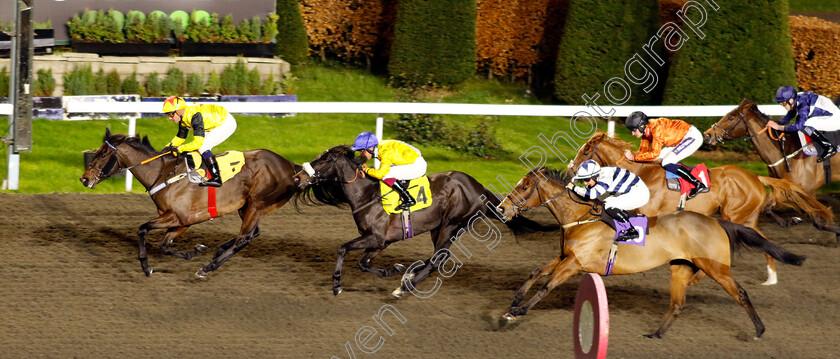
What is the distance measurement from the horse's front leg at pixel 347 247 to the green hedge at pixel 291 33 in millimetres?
6083

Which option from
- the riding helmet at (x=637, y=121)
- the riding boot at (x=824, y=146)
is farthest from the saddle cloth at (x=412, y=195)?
the riding boot at (x=824, y=146)

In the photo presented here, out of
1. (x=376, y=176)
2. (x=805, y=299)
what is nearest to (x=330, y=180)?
(x=376, y=176)

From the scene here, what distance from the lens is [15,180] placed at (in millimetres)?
8555

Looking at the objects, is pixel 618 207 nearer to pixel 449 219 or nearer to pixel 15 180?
pixel 449 219

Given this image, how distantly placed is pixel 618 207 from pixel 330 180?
1978 mm

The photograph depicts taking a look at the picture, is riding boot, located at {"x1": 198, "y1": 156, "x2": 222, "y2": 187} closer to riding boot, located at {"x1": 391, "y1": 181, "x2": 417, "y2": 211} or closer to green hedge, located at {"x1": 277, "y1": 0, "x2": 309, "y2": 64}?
riding boot, located at {"x1": 391, "y1": 181, "x2": 417, "y2": 211}

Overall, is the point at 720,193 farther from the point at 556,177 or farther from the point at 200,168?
the point at 200,168

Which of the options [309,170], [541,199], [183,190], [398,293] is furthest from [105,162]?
[541,199]

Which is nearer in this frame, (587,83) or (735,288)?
(735,288)

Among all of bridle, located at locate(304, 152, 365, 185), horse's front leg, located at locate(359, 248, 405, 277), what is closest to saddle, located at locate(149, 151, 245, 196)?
bridle, located at locate(304, 152, 365, 185)

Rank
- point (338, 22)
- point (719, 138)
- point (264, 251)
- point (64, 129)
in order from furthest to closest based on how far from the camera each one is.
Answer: point (338, 22)
point (64, 129)
point (719, 138)
point (264, 251)

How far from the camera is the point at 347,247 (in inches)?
246

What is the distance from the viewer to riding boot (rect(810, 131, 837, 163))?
779 cm

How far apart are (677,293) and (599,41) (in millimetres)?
5926
